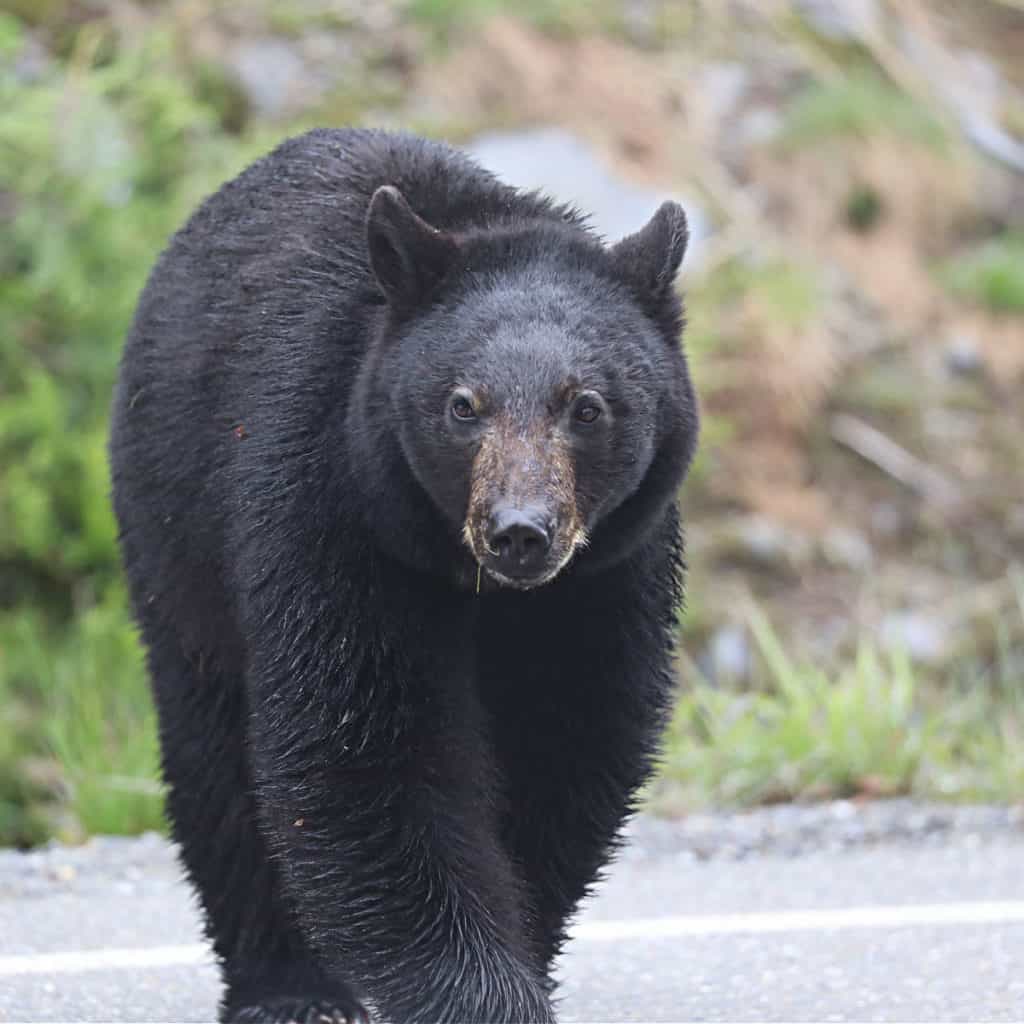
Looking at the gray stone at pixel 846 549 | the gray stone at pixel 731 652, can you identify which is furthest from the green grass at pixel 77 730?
the gray stone at pixel 846 549

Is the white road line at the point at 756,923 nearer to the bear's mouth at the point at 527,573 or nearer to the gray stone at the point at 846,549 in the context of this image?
the bear's mouth at the point at 527,573

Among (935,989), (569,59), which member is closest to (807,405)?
(569,59)

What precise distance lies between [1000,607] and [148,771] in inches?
220

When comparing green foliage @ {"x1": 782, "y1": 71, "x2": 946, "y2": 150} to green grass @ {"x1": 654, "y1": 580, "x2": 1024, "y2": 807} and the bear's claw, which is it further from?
the bear's claw

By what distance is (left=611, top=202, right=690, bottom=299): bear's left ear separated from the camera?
4.61 metres

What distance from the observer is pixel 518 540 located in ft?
12.9

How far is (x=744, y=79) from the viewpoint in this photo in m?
15.6

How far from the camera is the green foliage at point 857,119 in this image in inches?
571

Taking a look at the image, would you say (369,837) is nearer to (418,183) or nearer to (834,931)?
(418,183)

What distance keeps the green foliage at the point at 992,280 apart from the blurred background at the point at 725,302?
0.08 feet

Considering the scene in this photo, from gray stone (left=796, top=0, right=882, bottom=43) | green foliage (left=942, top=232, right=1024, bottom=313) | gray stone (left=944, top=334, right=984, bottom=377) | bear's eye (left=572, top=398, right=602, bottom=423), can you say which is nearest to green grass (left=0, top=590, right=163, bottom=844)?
bear's eye (left=572, top=398, right=602, bottom=423)

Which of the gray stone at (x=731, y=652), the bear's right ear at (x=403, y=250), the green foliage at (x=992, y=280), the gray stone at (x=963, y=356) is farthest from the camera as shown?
the green foliage at (x=992, y=280)

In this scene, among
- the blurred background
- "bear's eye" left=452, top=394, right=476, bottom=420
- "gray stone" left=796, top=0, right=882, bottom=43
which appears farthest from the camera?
"gray stone" left=796, top=0, right=882, bottom=43

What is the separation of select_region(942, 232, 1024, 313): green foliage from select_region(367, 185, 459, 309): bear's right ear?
1018cm
